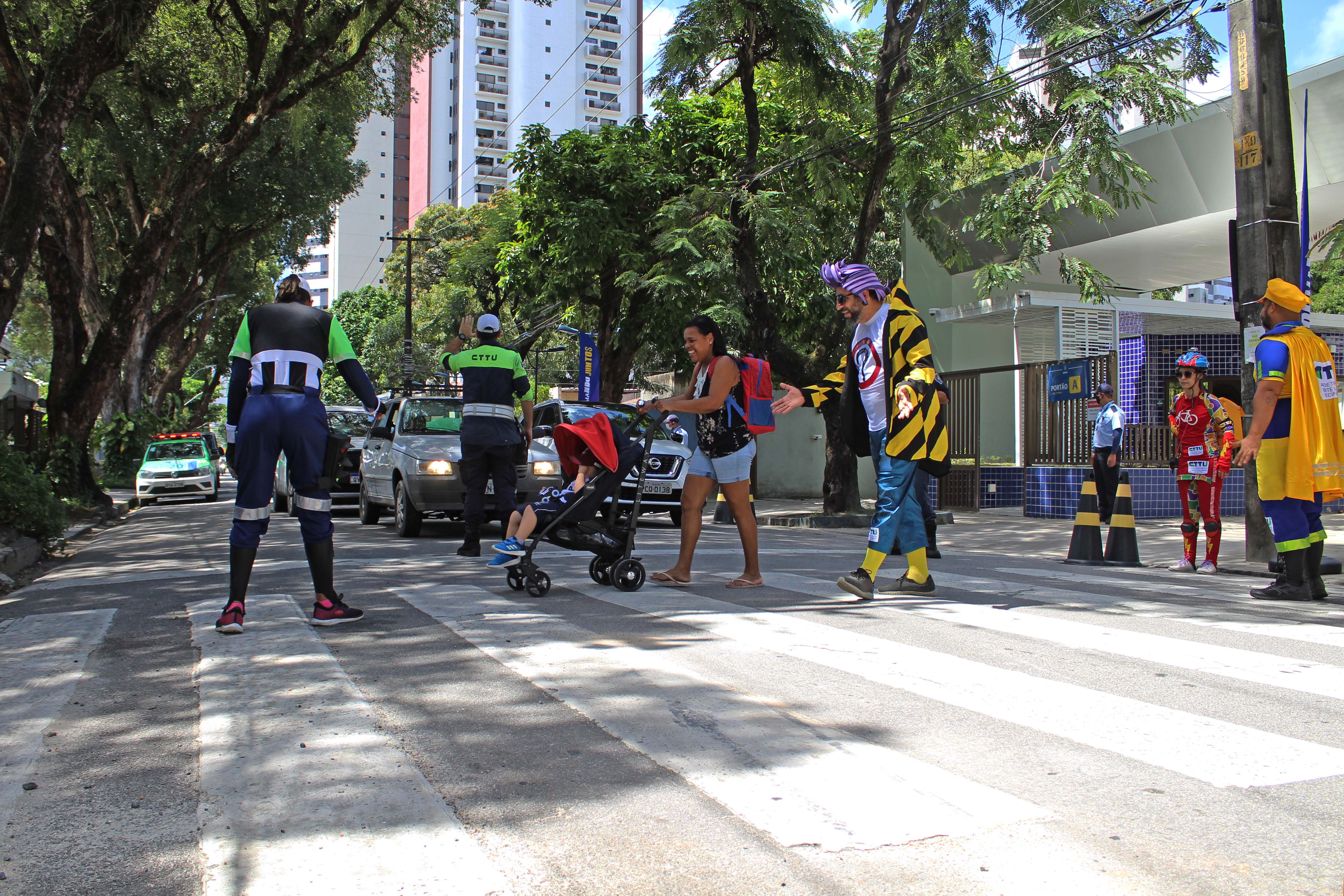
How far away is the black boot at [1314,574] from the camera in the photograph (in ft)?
22.9

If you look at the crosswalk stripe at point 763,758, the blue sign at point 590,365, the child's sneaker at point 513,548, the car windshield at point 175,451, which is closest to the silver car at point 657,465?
the blue sign at point 590,365

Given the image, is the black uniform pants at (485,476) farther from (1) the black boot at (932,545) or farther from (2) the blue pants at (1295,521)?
(2) the blue pants at (1295,521)

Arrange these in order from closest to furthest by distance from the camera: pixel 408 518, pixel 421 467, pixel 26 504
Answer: pixel 26 504 < pixel 421 467 < pixel 408 518

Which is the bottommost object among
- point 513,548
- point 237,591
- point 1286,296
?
point 237,591

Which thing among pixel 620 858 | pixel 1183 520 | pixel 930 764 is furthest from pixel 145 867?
pixel 1183 520

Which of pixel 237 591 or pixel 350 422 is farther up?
pixel 350 422

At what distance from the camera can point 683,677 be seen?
14.2 feet

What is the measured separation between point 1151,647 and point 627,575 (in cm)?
308

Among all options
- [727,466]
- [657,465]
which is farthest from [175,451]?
[727,466]

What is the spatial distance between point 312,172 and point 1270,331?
938 inches

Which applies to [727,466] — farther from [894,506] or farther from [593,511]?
[894,506]

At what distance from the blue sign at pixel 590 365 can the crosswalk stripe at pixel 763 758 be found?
1668cm

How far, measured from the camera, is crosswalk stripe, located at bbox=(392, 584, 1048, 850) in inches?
Answer: 110

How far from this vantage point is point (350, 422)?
17.7 m
